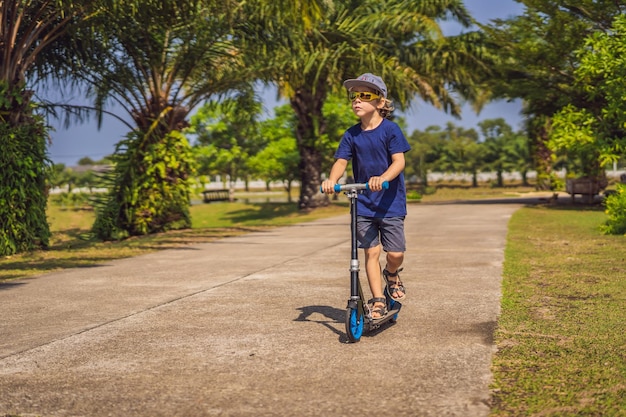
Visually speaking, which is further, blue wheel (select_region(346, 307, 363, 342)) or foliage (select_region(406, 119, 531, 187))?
foliage (select_region(406, 119, 531, 187))

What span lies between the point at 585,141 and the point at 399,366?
16.8 metres

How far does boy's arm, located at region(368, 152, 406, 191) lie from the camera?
16.5 ft

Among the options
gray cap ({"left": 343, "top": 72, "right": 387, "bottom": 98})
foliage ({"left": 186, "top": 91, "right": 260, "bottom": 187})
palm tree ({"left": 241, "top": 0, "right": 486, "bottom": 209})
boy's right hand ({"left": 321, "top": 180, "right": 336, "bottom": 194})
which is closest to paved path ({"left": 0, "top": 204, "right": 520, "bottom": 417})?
boy's right hand ({"left": 321, "top": 180, "right": 336, "bottom": 194})

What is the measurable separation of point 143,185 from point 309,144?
10.8 m

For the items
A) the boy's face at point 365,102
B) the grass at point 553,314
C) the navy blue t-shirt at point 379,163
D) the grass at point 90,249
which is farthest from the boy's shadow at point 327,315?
the grass at point 90,249

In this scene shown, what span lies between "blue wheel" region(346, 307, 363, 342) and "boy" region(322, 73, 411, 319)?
31 centimetres

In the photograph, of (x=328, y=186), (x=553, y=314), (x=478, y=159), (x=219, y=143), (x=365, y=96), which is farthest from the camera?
(x=478, y=159)

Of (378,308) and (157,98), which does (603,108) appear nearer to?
(157,98)

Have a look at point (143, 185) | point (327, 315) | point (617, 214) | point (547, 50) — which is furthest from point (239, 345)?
point (547, 50)

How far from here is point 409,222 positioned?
60.9ft

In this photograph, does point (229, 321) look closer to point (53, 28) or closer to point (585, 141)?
point (53, 28)

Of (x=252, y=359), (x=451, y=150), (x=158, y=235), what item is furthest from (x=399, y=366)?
(x=451, y=150)

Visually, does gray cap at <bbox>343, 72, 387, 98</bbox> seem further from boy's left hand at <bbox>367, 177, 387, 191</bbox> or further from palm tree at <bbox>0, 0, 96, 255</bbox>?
palm tree at <bbox>0, 0, 96, 255</bbox>

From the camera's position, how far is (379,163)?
5.48 meters
